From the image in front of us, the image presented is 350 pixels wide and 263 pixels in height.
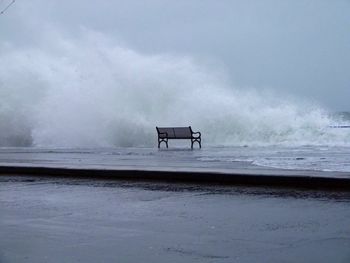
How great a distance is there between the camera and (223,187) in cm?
870

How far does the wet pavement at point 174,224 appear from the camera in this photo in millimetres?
4465

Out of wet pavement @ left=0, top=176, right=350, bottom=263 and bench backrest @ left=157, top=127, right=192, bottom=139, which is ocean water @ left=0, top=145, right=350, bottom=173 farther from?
bench backrest @ left=157, top=127, right=192, bottom=139

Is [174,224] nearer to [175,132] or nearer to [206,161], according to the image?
[206,161]

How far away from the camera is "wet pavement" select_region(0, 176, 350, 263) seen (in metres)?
4.46

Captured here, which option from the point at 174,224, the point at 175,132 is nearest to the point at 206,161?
the point at 174,224

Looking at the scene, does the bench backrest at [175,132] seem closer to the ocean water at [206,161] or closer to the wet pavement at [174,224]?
the ocean water at [206,161]

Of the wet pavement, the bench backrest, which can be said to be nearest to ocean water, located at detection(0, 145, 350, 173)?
the wet pavement

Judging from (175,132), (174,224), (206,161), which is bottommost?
(174,224)

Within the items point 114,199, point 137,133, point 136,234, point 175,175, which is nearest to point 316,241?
point 136,234

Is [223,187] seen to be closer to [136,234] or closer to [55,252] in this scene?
[136,234]

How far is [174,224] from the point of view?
5746 mm

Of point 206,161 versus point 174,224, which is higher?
point 206,161

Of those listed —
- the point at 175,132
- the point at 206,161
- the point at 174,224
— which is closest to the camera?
the point at 174,224

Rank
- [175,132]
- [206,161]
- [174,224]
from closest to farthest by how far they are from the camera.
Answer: [174,224], [206,161], [175,132]
